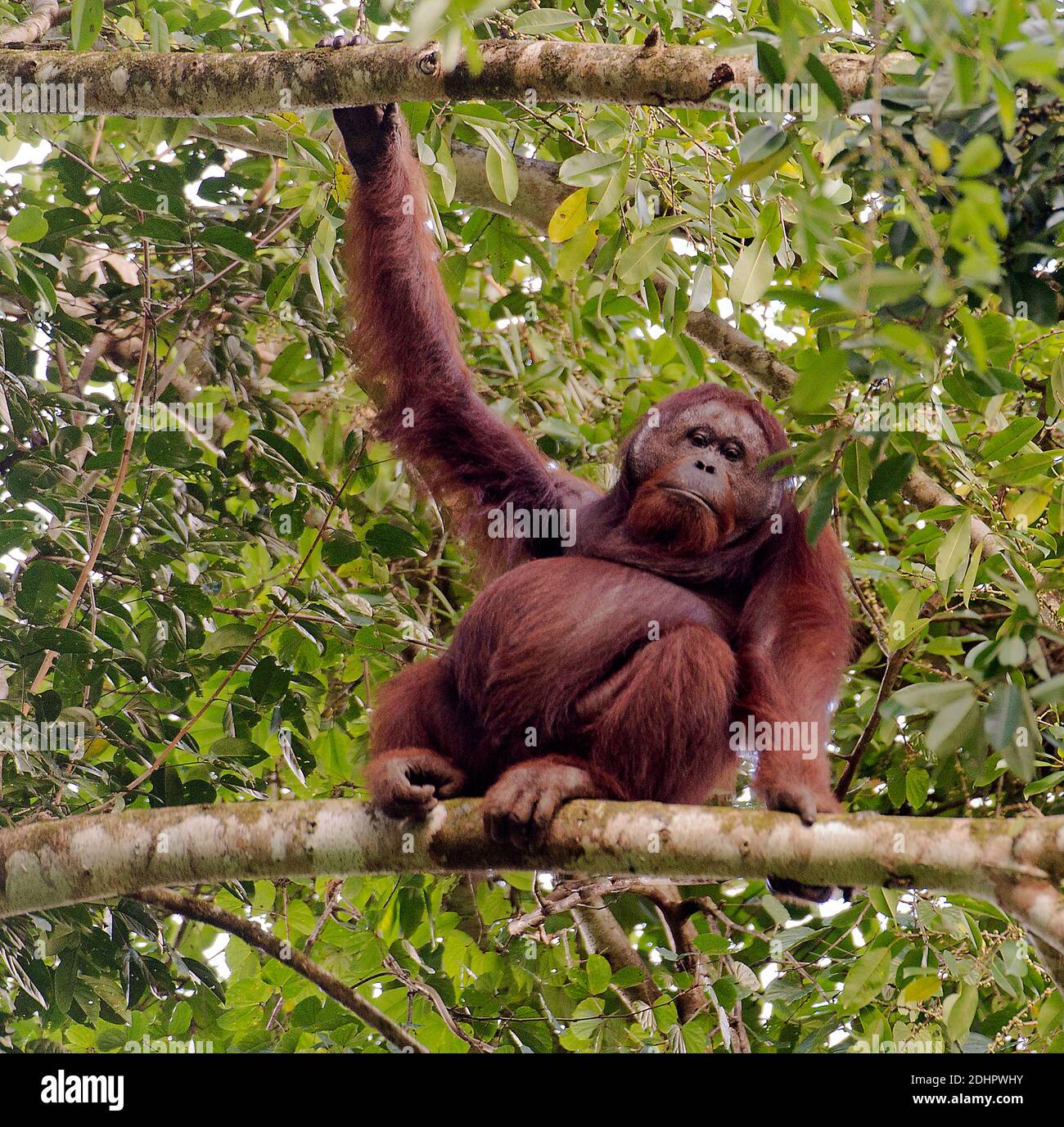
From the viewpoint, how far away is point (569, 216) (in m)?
5.27

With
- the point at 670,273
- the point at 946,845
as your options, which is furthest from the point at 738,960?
the point at 670,273

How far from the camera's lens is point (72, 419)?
18.5 ft

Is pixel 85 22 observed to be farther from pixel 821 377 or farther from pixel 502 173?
pixel 821 377

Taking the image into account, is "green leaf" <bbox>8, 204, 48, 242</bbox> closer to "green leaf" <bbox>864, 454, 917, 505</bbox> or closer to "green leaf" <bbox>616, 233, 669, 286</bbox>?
"green leaf" <bbox>616, 233, 669, 286</bbox>

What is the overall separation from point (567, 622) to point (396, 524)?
2012 mm

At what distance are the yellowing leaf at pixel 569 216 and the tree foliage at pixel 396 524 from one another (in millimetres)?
24

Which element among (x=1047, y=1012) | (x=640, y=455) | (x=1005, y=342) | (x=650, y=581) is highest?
(x=1005, y=342)

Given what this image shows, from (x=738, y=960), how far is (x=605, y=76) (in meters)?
3.98

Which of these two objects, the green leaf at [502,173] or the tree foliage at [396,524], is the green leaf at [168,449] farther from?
the green leaf at [502,173]

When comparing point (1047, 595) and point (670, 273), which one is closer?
point (670, 273)

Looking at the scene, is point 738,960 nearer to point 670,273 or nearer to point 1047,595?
point 1047,595

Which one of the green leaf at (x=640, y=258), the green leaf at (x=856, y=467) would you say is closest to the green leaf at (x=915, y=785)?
the green leaf at (x=856, y=467)

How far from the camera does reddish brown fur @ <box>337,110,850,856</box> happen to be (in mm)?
4441

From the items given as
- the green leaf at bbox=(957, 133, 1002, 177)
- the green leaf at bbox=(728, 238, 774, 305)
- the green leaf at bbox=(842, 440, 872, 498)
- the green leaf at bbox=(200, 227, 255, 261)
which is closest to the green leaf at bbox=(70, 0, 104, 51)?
the green leaf at bbox=(200, 227, 255, 261)
